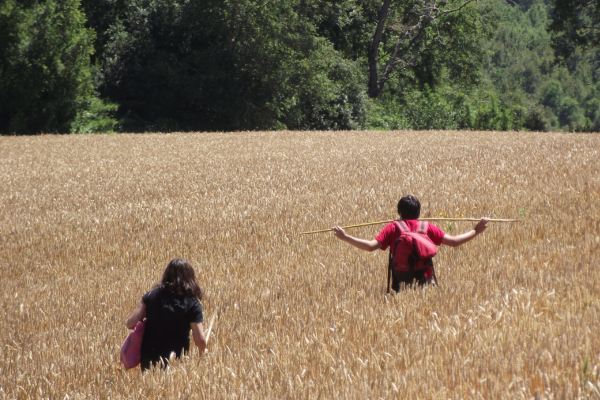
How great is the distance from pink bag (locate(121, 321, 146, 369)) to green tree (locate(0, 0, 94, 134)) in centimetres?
2836

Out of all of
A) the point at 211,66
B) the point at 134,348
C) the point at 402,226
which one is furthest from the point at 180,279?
the point at 211,66

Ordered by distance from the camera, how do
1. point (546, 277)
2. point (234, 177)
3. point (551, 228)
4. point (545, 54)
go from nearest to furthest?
point (546, 277) < point (551, 228) < point (234, 177) < point (545, 54)

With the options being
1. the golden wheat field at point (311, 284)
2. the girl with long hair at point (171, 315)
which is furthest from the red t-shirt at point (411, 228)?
the girl with long hair at point (171, 315)

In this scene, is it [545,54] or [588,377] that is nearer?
[588,377]

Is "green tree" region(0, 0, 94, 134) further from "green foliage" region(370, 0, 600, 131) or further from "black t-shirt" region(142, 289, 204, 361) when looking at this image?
"black t-shirt" region(142, 289, 204, 361)

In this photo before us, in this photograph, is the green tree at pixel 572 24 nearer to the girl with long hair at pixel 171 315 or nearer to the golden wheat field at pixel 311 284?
the golden wheat field at pixel 311 284

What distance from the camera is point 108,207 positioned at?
1091cm

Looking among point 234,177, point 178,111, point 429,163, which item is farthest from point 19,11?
point 429,163

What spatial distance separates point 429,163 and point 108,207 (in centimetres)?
740

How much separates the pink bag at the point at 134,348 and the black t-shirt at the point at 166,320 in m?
0.03

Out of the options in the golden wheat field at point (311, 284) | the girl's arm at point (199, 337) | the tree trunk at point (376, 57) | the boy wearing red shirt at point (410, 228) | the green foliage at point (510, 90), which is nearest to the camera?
the golden wheat field at point (311, 284)

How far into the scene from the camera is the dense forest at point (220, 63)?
29.8 meters

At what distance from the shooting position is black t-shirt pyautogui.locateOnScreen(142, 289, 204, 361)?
4.02 m

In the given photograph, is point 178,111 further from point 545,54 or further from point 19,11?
point 545,54
